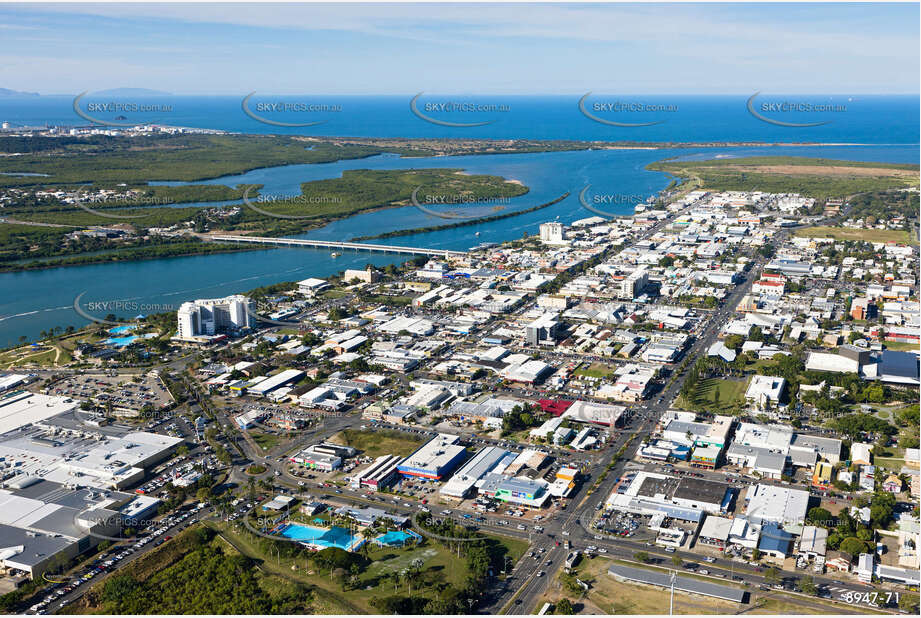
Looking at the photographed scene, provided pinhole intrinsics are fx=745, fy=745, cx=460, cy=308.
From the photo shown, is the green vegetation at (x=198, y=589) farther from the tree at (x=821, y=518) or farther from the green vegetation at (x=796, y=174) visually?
the green vegetation at (x=796, y=174)

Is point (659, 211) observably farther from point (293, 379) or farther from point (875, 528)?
point (875, 528)

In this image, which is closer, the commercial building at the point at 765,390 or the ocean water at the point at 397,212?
the commercial building at the point at 765,390

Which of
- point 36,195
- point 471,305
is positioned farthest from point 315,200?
point 471,305

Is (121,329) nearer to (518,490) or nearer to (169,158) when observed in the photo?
(518,490)

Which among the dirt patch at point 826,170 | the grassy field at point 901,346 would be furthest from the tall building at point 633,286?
the dirt patch at point 826,170

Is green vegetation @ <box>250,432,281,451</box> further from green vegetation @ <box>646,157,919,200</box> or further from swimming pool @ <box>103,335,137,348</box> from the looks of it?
green vegetation @ <box>646,157,919,200</box>

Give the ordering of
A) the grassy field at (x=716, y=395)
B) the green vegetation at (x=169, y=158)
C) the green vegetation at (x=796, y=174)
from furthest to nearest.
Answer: the green vegetation at (x=169, y=158) → the green vegetation at (x=796, y=174) → the grassy field at (x=716, y=395)
